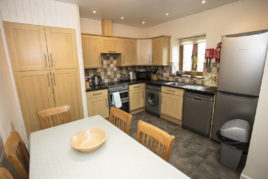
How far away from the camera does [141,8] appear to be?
259 centimetres

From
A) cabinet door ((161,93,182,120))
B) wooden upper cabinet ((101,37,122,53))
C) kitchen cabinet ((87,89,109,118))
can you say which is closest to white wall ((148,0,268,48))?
cabinet door ((161,93,182,120))

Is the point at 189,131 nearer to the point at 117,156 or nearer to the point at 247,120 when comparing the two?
the point at 247,120

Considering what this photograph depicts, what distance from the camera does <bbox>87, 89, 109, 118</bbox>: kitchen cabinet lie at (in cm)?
285

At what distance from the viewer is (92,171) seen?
859 millimetres

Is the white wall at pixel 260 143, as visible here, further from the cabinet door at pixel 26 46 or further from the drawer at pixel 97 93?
the cabinet door at pixel 26 46

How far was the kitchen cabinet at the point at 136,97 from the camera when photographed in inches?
139

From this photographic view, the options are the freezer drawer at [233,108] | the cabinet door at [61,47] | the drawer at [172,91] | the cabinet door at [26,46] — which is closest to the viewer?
the freezer drawer at [233,108]

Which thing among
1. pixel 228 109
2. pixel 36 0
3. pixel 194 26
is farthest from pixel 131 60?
pixel 228 109

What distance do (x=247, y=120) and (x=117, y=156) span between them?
2021 millimetres

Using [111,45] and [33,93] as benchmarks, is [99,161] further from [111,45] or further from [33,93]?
[111,45]

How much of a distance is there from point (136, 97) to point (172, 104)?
1.05 m

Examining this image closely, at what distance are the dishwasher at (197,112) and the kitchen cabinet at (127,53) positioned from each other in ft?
5.98

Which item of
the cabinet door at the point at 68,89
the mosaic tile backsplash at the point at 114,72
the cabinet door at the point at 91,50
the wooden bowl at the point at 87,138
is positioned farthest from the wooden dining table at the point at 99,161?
the mosaic tile backsplash at the point at 114,72

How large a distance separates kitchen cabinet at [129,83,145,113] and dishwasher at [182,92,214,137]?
131 cm
